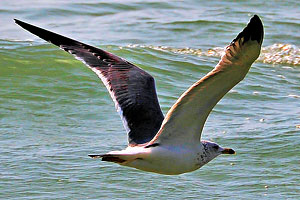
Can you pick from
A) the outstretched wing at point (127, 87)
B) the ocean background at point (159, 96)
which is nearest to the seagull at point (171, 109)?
the outstretched wing at point (127, 87)

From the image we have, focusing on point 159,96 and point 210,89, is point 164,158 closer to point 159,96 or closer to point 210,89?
point 210,89

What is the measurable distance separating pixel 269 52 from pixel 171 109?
7253 millimetres

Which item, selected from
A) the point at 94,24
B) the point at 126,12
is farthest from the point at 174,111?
the point at 126,12

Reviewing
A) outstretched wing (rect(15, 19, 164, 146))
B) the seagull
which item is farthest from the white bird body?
outstretched wing (rect(15, 19, 164, 146))

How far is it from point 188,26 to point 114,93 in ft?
24.1

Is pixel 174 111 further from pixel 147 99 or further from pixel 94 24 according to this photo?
pixel 94 24

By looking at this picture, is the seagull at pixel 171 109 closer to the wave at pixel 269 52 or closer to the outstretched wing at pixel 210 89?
the outstretched wing at pixel 210 89

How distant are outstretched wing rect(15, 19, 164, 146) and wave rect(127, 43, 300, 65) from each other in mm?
5439

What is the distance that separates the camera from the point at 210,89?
15.7ft

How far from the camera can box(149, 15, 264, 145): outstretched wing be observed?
4473 mm

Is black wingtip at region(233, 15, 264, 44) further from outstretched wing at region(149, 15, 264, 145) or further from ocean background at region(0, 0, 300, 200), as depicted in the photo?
ocean background at region(0, 0, 300, 200)

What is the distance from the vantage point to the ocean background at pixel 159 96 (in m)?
6.60

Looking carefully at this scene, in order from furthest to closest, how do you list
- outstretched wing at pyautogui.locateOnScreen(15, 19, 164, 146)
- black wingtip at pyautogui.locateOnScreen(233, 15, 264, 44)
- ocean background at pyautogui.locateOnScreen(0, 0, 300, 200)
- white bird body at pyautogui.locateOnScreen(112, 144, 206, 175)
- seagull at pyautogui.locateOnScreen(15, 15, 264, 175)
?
ocean background at pyautogui.locateOnScreen(0, 0, 300, 200) → outstretched wing at pyautogui.locateOnScreen(15, 19, 164, 146) → white bird body at pyautogui.locateOnScreen(112, 144, 206, 175) → seagull at pyautogui.locateOnScreen(15, 15, 264, 175) → black wingtip at pyautogui.locateOnScreen(233, 15, 264, 44)

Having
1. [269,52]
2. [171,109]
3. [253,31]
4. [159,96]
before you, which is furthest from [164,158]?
[269,52]
